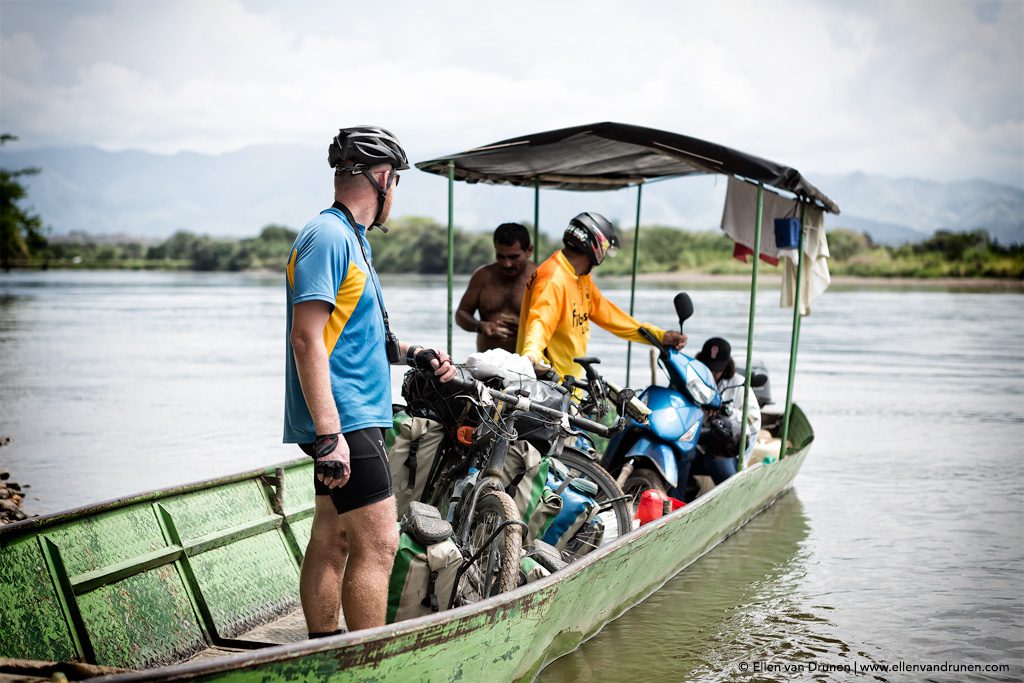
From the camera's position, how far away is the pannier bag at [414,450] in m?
4.38

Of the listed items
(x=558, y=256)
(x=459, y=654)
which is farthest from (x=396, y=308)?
(x=459, y=654)

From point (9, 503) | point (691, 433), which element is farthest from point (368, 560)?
point (9, 503)

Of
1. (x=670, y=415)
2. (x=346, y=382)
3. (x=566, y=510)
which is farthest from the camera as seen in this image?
(x=670, y=415)

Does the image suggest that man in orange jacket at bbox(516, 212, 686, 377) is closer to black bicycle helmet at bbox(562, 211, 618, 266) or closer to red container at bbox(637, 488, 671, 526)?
black bicycle helmet at bbox(562, 211, 618, 266)

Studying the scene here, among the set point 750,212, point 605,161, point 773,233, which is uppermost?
point 605,161

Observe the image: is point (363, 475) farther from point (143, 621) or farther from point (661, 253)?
point (661, 253)

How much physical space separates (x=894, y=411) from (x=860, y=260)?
44.6 m

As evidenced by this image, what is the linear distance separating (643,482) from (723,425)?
0.99m

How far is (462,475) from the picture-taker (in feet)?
14.6

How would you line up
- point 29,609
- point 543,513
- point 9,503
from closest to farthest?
point 29,609 → point 543,513 → point 9,503

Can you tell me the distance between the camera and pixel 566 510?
4738mm

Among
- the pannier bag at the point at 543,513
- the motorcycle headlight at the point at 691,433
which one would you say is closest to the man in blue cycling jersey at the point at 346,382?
the pannier bag at the point at 543,513

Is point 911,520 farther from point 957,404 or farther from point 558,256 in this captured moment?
point 957,404

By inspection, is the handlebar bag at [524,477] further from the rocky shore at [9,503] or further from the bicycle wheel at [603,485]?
the rocky shore at [9,503]
